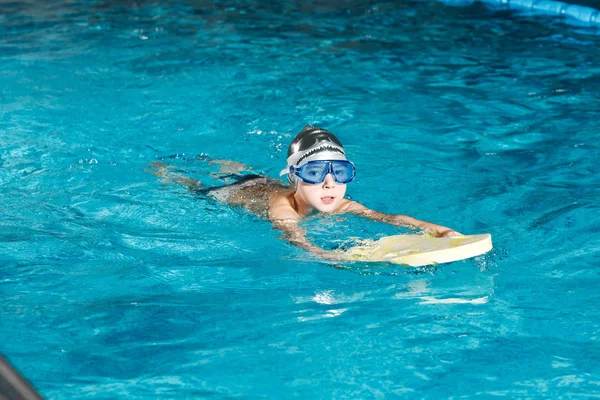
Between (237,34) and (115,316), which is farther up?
(237,34)

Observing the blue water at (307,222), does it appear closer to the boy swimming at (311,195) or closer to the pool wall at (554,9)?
the boy swimming at (311,195)

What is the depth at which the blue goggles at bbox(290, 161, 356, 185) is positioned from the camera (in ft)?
17.3

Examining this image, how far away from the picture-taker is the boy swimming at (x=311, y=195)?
523 centimetres

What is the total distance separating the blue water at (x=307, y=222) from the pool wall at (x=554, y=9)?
392 mm

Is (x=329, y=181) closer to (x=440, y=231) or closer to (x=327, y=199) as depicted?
(x=327, y=199)

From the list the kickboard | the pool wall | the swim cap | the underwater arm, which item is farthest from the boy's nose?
the pool wall

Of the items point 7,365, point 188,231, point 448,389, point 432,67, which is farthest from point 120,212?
point 432,67

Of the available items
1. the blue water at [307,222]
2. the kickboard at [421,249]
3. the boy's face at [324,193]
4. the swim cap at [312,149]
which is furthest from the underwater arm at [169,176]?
the kickboard at [421,249]

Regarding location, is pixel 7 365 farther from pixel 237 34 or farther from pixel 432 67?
pixel 237 34

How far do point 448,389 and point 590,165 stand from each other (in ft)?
12.1

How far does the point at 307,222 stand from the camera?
560 centimetres

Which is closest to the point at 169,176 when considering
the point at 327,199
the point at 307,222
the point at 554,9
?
the point at 307,222

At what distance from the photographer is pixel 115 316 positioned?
405 cm

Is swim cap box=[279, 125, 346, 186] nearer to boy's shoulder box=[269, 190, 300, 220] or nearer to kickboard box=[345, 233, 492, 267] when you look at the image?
boy's shoulder box=[269, 190, 300, 220]
